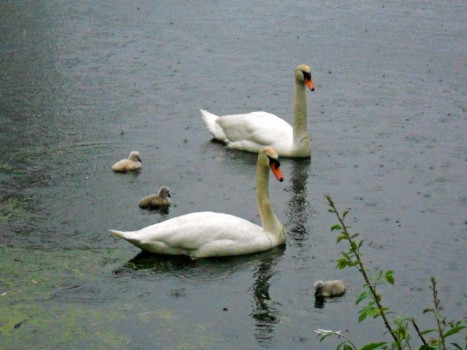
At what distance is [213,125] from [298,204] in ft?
8.63

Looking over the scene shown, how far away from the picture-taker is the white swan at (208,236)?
8.89 m

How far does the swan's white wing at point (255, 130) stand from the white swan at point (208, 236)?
2889mm

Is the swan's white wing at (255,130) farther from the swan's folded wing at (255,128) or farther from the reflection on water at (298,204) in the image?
the reflection on water at (298,204)

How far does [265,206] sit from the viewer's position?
9336 mm

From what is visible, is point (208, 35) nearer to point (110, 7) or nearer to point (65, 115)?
point (110, 7)

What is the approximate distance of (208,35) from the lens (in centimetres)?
1786

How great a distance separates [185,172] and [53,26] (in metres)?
8.01

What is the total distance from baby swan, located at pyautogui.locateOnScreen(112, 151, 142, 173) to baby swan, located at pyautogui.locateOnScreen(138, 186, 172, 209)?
3.76 feet

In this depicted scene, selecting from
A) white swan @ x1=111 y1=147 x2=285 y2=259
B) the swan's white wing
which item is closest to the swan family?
white swan @ x1=111 y1=147 x2=285 y2=259

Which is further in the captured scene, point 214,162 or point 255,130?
point 255,130

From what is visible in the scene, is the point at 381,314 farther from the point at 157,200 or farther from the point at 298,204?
the point at 298,204

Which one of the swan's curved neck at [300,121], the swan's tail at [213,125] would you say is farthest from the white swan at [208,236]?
the swan's tail at [213,125]

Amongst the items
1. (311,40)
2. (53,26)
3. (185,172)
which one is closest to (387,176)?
(185,172)

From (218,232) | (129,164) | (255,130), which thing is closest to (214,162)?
(255,130)
